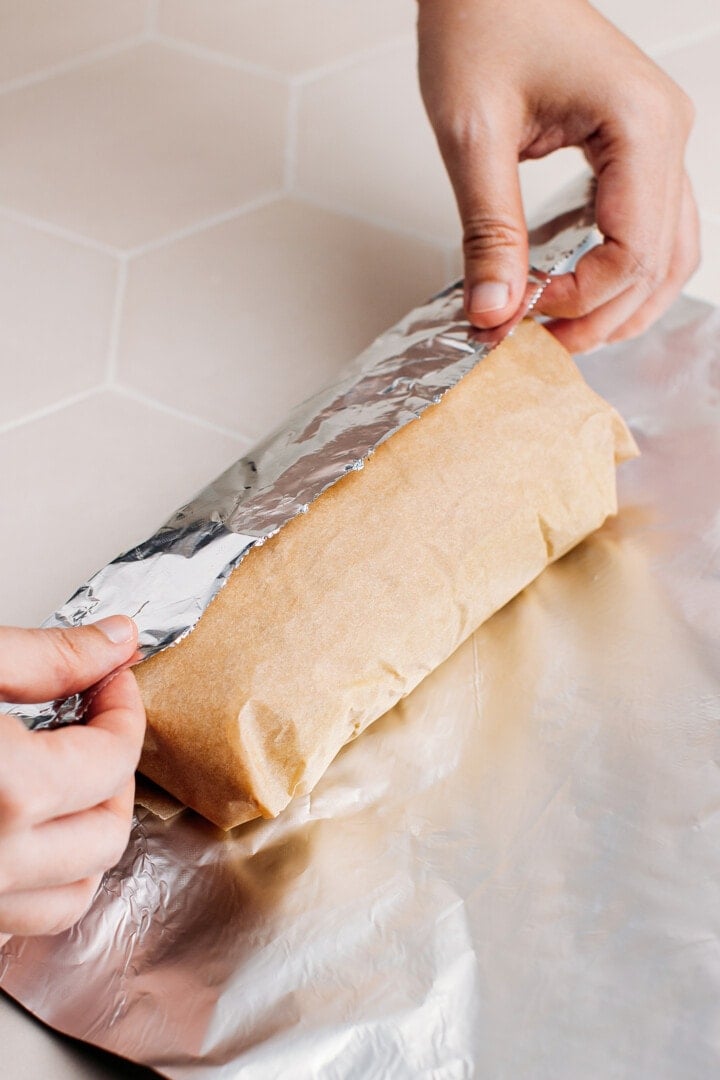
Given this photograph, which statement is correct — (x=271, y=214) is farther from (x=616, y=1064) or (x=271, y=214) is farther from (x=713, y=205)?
(x=616, y=1064)

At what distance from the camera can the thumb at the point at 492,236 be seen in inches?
32.7

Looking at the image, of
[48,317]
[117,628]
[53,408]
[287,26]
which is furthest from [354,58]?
[117,628]

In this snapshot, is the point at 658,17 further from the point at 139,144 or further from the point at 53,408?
the point at 53,408

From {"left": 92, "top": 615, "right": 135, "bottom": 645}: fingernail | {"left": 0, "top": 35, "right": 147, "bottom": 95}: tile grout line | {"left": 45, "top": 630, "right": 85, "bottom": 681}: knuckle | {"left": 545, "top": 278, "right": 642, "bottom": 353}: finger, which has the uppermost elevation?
{"left": 0, "top": 35, "right": 147, "bottom": 95}: tile grout line

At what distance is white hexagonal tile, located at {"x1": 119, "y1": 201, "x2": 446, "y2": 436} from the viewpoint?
3.25 ft

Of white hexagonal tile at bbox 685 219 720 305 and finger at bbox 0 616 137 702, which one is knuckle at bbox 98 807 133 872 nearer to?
finger at bbox 0 616 137 702

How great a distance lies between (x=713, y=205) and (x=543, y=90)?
0.37 meters

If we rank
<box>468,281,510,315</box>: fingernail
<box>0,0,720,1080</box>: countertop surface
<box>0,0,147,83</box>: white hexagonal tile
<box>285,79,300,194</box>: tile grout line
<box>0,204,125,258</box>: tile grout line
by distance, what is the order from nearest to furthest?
1. <box>468,281,510,315</box>: fingernail
2. <box>0,0,720,1080</box>: countertop surface
3. <box>0,204,125,258</box>: tile grout line
4. <box>285,79,300,194</box>: tile grout line
5. <box>0,0,147,83</box>: white hexagonal tile

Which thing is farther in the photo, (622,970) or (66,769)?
(622,970)

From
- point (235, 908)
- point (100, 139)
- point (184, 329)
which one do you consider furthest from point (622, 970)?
point (100, 139)

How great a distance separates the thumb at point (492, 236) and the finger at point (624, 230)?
6cm

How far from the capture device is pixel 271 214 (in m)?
1.16

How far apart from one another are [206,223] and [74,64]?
374mm

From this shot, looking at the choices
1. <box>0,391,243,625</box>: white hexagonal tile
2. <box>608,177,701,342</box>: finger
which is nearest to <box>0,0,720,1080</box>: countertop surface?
<box>0,391,243,625</box>: white hexagonal tile
